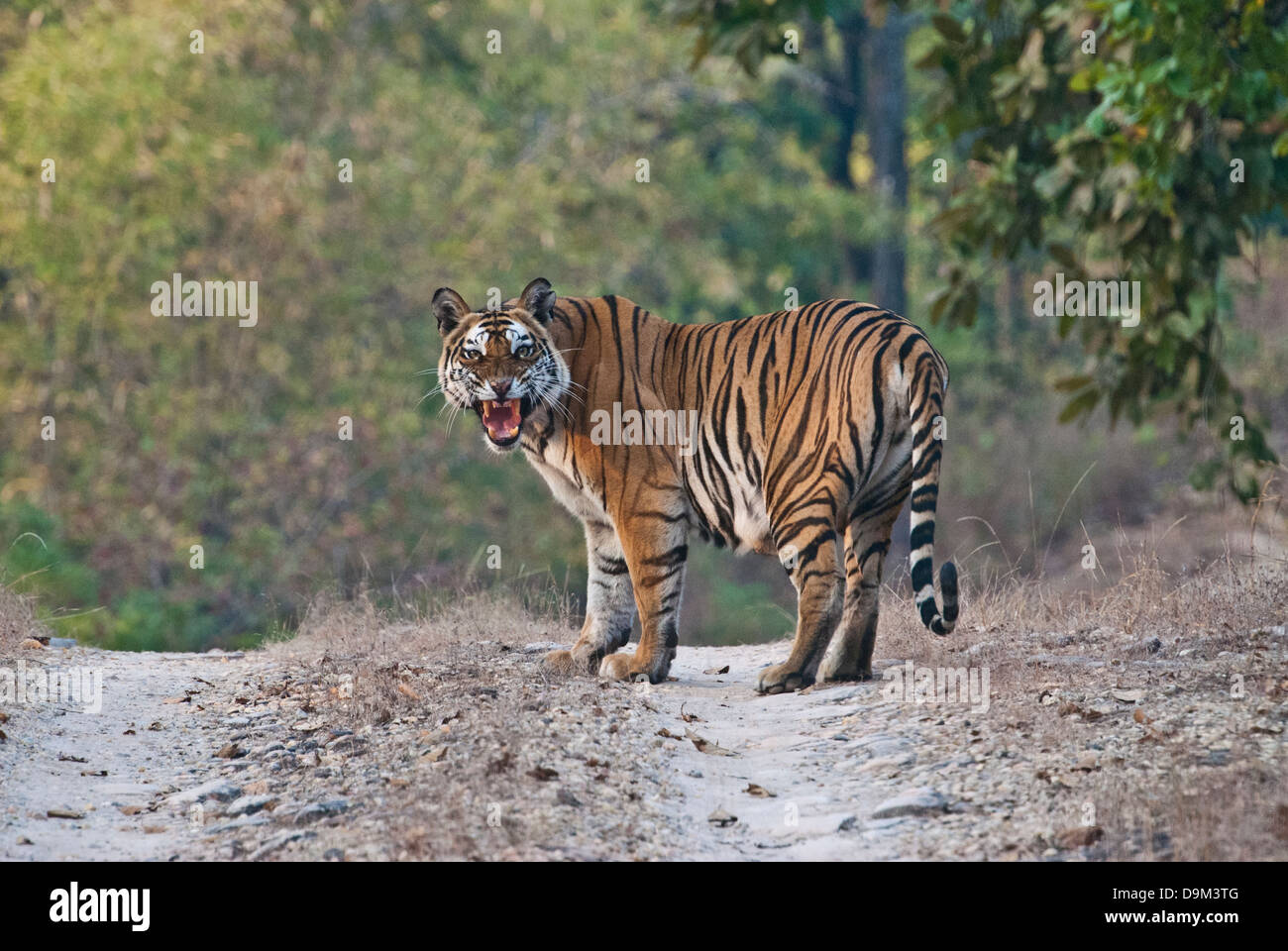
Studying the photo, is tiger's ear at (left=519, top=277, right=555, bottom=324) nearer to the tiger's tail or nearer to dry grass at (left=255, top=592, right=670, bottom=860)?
dry grass at (left=255, top=592, right=670, bottom=860)

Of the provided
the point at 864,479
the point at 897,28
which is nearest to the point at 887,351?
the point at 864,479

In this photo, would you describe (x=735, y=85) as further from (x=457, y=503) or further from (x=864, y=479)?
(x=864, y=479)

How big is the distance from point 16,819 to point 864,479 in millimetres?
3856

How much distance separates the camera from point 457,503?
16938mm

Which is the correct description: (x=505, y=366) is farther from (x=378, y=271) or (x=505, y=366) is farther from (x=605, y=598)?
(x=378, y=271)

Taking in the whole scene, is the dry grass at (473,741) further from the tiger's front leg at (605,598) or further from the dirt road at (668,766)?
the tiger's front leg at (605,598)

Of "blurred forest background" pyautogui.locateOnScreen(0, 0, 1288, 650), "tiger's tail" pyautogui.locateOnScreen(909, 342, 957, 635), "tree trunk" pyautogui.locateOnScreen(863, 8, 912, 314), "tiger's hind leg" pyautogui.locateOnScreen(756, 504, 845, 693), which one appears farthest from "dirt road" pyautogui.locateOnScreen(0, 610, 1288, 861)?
"tree trunk" pyautogui.locateOnScreen(863, 8, 912, 314)

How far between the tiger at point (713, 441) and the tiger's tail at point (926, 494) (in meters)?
0.01

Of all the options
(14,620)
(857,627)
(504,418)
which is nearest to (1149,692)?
(857,627)

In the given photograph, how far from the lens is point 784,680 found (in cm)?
695

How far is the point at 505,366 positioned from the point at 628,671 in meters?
1.59

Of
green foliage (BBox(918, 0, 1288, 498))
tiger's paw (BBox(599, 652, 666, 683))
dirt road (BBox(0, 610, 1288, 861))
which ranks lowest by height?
dirt road (BBox(0, 610, 1288, 861))

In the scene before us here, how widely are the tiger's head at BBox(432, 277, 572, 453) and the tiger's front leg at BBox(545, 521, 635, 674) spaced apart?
773mm

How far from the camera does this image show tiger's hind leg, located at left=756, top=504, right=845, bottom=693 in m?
6.88
